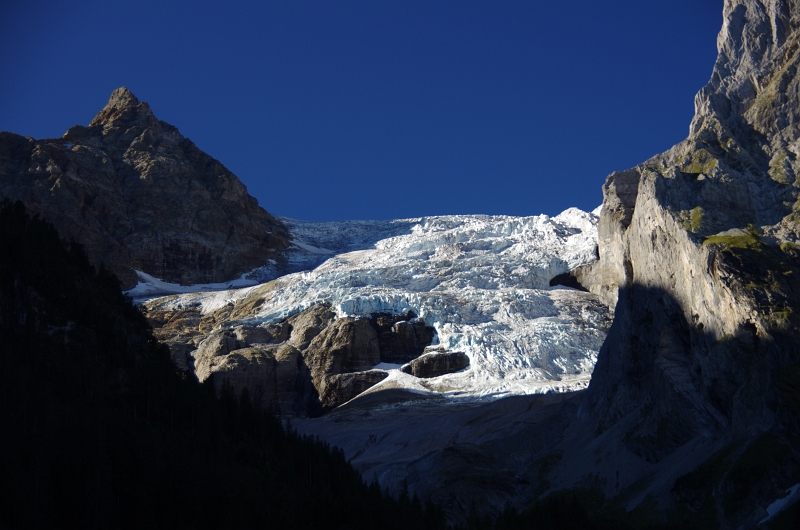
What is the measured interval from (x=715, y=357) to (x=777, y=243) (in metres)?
11.6

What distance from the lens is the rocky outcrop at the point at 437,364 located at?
157375 mm

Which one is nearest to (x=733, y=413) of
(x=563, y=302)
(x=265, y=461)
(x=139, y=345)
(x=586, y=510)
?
(x=586, y=510)

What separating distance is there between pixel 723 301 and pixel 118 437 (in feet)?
149

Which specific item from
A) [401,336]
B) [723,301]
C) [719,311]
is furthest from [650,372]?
[401,336]

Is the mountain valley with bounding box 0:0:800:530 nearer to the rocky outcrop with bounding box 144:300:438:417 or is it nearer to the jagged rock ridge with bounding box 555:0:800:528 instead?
the jagged rock ridge with bounding box 555:0:800:528

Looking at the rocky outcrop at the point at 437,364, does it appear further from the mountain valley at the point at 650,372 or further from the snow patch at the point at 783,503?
the snow patch at the point at 783,503

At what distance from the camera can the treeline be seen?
205 ft

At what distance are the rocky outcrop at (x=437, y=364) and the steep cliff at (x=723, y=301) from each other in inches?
2057

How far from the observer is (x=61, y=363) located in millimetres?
76938

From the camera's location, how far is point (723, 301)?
261 feet

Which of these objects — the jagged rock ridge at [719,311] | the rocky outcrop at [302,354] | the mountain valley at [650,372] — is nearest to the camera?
the jagged rock ridge at [719,311]

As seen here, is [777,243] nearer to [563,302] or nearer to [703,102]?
[703,102]

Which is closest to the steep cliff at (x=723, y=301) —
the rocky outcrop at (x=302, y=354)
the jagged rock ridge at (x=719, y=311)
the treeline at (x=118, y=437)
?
the jagged rock ridge at (x=719, y=311)

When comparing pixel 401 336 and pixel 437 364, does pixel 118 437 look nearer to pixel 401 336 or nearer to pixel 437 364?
pixel 437 364
